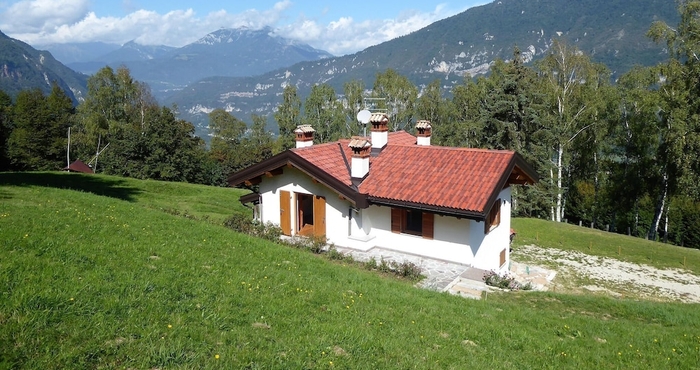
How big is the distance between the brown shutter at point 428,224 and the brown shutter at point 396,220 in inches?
36.2

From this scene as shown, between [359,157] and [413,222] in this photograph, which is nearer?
[413,222]

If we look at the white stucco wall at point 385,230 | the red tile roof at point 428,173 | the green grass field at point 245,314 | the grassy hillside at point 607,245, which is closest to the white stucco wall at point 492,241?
the white stucco wall at point 385,230

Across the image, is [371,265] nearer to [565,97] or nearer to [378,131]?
[378,131]

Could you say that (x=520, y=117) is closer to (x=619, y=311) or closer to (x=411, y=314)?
(x=619, y=311)

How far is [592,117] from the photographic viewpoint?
122ft

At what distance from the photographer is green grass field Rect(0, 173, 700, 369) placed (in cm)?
557

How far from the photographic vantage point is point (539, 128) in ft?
119

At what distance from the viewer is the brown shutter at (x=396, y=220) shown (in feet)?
53.2

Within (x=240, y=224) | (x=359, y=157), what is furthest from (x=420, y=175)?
(x=240, y=224)

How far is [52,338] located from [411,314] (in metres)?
5.45

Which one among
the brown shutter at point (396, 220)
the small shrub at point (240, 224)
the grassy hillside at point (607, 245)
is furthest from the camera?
the grassy hillside at point (607, 245)

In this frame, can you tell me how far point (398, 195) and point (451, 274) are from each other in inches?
123

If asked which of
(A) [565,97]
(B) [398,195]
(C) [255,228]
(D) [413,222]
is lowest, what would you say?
(C) [255,228]

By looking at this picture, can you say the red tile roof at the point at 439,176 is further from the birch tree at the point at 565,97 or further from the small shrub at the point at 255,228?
the birch tree at the point at 565,97
